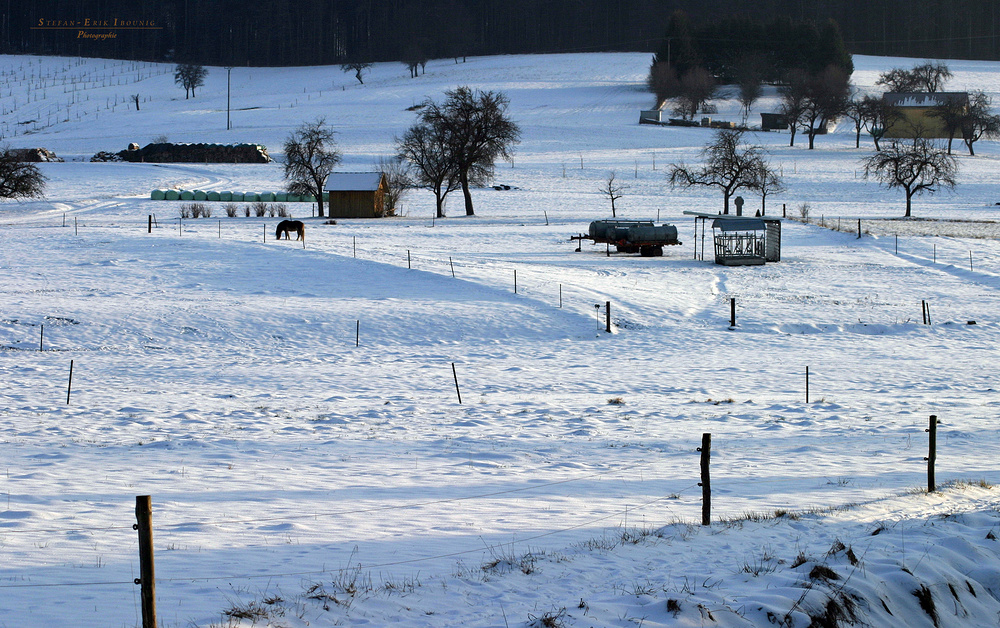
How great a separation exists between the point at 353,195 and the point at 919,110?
272 feet

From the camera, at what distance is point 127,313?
25.9m

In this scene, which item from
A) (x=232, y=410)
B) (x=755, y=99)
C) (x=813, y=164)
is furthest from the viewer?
(x=755, y=99)

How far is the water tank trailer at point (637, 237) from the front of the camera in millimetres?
42938

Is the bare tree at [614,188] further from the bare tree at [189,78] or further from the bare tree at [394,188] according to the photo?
the bare tree at [189,78]

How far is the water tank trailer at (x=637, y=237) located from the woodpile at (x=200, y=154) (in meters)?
57.0

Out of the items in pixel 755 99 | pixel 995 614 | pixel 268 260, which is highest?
pixel 755 99

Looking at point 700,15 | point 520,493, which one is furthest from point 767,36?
point 520,493

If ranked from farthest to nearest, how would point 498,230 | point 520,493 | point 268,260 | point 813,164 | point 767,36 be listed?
point 767,36 → point 813,164 → point 498,230 → point 268,260 → point 520,493

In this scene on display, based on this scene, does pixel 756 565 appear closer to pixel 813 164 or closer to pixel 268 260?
pixel 268 260

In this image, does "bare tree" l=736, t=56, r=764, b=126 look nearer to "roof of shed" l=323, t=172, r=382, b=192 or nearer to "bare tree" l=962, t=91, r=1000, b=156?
"bare tree" l=962, t=91, r=1000, b=156

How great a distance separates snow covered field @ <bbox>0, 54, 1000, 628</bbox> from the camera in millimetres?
7691

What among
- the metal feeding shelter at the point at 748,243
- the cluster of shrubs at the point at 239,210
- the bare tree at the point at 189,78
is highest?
the bare tree at the point at 189,78

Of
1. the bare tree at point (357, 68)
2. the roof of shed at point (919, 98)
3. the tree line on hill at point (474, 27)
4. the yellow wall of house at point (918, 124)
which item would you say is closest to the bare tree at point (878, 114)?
the yellow wall of house at point (918, 124)

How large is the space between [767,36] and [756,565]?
496 feet
